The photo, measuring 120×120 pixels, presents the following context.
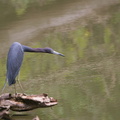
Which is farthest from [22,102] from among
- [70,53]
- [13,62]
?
[70,53]

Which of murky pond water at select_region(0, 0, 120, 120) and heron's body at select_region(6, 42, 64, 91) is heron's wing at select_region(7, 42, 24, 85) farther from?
murky pond water at select_region(0, 0, 120, 120)

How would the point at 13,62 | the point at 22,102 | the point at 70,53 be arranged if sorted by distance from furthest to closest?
the point at 70,53, the point at 13,62, the point at 22,102

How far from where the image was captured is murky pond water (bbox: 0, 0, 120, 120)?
632cm

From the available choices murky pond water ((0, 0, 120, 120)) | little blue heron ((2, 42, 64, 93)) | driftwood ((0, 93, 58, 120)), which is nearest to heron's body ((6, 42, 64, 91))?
little blue heron ((2, 42, 64, 93))

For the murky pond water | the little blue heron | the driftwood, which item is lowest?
the murky pond water

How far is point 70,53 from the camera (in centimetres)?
901

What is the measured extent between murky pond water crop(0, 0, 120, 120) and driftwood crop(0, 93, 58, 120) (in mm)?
250

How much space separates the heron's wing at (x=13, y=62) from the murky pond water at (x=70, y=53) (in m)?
0.56

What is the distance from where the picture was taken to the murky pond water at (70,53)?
6.32 m

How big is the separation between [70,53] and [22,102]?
3.25 meters

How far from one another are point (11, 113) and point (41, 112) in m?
0.43

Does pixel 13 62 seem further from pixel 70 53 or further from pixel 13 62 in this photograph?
pixel 70 53

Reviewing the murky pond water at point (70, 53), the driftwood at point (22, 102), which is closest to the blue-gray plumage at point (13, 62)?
the driftwood at point (22, 102)

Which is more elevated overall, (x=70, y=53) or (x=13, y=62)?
(x=13, y=62)
